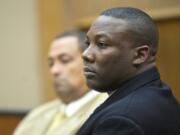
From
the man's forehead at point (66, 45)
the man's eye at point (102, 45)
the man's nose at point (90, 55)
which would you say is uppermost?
the man's eye at point (102, 45)

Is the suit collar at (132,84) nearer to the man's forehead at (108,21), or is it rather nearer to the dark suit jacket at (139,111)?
the dark suit jacket at (139,111)

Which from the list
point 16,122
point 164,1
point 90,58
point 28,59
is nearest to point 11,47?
point 28,59

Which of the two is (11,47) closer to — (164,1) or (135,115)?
(164,1)

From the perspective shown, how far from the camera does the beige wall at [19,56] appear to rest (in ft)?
10.7

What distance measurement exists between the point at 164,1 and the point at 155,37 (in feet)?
4.31

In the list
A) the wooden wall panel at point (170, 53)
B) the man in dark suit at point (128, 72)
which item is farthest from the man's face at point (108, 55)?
the wooden wall panel at point (170, 53)

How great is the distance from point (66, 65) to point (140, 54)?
42.0 inches

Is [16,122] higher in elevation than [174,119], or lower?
lower

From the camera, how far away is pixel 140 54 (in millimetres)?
1380

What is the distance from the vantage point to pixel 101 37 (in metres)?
1.40

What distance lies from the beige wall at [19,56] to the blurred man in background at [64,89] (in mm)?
795

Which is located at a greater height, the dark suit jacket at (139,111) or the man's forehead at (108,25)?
the man's forehead at (108,25)

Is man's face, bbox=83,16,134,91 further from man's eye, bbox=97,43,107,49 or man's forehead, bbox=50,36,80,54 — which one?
man's forehead, bbox=50,36,80,54

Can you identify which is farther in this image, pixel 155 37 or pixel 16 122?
pixel 16 122
